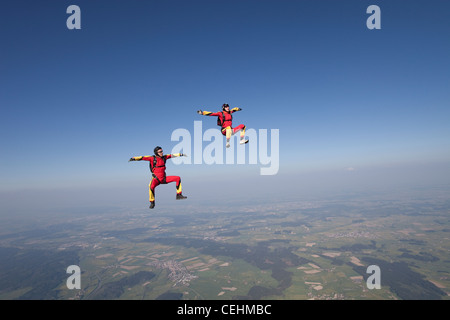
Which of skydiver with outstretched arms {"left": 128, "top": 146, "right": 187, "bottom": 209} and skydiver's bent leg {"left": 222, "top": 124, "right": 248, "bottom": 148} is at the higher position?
skydiver's bent leg {"left": 222, "top": 124, "right": 248, "bottom": 148}

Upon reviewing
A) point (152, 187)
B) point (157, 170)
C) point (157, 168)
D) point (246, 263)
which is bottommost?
point (246, 263)

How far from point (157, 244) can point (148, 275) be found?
55.5 m

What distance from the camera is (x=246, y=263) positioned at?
11100 centimetres

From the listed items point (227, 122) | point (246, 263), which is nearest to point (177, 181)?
point (227, 122)

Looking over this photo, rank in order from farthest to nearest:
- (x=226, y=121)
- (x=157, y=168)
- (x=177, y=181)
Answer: (x=226, y=121)
(x=177, y=181)
(x=157, y=168)

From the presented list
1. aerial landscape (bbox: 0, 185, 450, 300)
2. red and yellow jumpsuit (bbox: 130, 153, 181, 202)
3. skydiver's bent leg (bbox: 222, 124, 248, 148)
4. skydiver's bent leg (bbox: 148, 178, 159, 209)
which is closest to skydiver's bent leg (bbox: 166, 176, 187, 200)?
red and yellow jumpsuit (bbox: 130, 153, 181, 202)

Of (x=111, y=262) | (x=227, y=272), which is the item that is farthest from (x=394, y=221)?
(x=111, y=262)

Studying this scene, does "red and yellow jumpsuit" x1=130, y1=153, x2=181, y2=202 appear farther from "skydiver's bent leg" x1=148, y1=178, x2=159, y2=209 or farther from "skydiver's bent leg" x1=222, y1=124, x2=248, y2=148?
"skydiver's bent leg" x1=222, y1=124, x2=248, y2=148

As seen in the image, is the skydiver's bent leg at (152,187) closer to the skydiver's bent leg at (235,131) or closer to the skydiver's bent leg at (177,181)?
the skydiver's bent leg at (177,181)

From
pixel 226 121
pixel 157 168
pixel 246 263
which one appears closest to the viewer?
pixel 157 168

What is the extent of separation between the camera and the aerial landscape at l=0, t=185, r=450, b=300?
265 ft

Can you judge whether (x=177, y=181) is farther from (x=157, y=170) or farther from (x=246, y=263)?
(x=246, y=263)

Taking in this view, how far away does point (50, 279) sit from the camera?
341 ft
